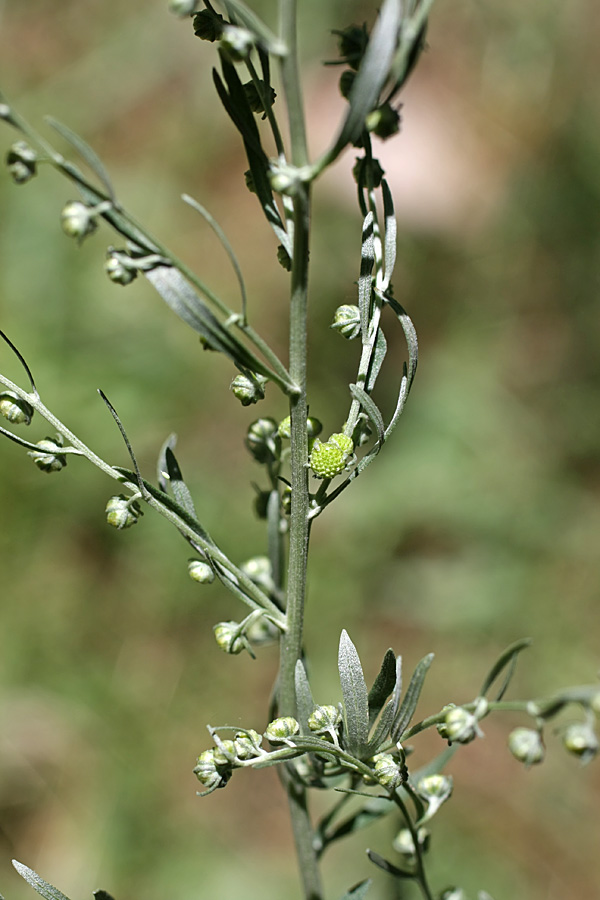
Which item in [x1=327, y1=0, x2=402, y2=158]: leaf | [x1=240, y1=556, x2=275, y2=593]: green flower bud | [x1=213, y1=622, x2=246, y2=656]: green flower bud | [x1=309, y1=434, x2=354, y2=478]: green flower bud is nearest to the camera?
[x1=327, y1=0, x2=402, y2=158]: leaf

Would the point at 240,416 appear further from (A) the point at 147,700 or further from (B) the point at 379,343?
(B) the point at 379,343

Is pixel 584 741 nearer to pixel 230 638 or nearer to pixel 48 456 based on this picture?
pixel 230 638

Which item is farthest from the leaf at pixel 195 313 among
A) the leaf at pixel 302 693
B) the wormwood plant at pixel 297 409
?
the leaf at pixel 302 693

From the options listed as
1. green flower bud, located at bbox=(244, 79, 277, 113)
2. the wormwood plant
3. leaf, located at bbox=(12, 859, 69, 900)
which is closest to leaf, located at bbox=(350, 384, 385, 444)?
the wormwood plant

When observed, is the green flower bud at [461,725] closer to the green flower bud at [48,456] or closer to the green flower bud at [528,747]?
the green flower bud at [528,747]

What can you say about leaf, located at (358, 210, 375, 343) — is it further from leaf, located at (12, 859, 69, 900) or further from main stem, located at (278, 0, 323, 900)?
leaf, located at (12, 859, 69, 900)

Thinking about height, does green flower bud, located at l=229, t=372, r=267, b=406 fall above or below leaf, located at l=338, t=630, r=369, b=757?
above

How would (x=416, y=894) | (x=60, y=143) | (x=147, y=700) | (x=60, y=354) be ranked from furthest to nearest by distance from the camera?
(x=60, y=143) < (x=60, y=354) < (x=147, y=700) < (x=416, y=894)

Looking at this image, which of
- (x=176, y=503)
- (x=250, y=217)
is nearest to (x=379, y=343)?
(x=176, y=503)
